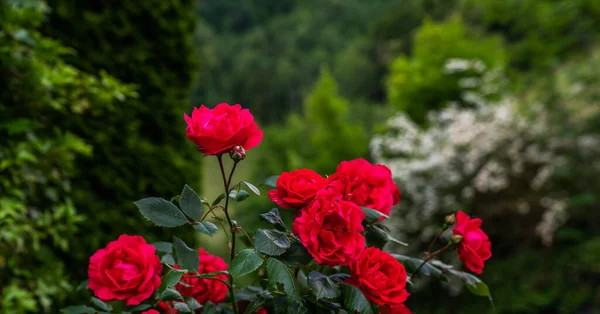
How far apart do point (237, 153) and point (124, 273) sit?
0.32 meters

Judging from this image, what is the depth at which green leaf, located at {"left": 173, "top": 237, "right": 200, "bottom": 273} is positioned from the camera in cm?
96

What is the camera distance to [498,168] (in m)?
6.36

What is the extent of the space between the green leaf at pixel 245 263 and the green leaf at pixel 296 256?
0.23 ft

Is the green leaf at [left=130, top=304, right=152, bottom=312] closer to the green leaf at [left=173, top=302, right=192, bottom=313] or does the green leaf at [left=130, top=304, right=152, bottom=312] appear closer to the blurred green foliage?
the green leaf at [left=173, top=302, right=192, bottom=313]

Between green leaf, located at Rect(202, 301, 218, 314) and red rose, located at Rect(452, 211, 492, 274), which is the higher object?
green leaf, located at Rect(202, 301, 218, 314)

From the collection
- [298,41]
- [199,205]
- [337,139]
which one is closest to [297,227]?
[199,205]

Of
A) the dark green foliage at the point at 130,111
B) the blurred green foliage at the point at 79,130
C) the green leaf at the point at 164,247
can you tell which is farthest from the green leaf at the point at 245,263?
the dark green foliage at the point at 130,111

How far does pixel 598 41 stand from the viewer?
9.11m

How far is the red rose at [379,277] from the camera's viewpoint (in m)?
0.90

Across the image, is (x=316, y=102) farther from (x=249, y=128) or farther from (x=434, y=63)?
(x=249, y=128)

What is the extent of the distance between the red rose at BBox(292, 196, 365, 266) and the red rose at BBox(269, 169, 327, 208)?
49 millimetres

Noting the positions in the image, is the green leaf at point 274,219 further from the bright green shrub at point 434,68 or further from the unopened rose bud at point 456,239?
the bright green shrub at point 434,68

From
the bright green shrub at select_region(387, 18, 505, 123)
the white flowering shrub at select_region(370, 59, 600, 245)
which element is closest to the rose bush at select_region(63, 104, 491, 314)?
the white flowering shrub at select_region(370, 59, 600, 245)

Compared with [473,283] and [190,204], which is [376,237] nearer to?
[473,283]
